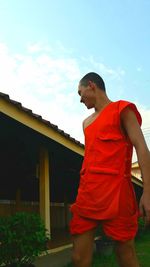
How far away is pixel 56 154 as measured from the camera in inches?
465

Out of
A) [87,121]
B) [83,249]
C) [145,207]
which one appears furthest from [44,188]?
[145,207]

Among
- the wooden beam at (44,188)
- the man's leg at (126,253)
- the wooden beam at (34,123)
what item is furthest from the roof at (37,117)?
the man's leg at (126,253)

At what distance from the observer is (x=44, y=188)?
9.88 meters

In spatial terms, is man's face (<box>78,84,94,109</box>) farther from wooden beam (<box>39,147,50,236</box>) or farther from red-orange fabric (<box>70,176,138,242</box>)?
wooden beam (<box>39,147,50,236</box>)

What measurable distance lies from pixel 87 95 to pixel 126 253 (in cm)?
97

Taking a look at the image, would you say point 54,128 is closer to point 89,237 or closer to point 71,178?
point 89,237

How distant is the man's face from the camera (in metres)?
3.08

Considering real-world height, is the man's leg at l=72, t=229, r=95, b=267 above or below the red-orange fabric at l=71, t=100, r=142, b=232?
below

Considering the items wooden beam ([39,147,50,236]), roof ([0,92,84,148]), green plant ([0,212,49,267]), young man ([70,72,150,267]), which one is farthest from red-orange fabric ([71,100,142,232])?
wooden beam ([39,147,50,236])

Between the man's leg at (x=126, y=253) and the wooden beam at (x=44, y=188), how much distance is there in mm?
6879

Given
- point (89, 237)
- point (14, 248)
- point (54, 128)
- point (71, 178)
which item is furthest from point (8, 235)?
point (71, 178)

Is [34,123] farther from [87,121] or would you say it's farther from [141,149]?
[141,149]

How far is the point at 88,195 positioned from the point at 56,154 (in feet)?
29.5

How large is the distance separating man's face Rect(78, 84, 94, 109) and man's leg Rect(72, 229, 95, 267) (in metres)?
0.78
